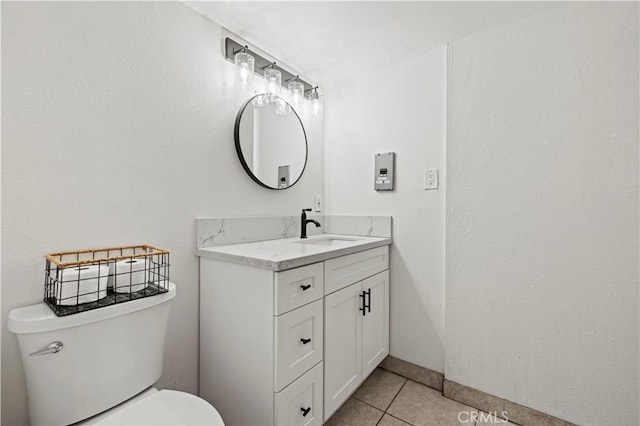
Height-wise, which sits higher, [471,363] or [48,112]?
[48,112]

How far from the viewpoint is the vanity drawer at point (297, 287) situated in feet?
3.63

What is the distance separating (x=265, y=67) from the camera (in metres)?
1.77

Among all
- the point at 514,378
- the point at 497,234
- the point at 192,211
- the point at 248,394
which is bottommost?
the point at 514,378

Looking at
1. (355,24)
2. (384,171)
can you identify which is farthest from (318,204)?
(355,24)

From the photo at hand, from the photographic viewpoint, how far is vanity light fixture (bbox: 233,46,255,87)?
1587 millimetres

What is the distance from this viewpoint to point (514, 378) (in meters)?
1.52

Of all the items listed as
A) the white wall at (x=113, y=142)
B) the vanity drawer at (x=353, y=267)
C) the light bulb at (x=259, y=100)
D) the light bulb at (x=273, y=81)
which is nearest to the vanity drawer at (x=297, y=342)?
the vanity drawer at (x=353, y=267)

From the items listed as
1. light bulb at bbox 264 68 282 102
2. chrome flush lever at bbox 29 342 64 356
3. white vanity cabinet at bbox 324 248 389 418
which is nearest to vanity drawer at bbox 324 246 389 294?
white vanity cabinet at bbox 324 248 389 418

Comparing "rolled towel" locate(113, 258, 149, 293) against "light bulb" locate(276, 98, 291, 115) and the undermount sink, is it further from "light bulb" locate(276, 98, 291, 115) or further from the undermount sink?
"light bulb" locate(276, 98, 291, 115)

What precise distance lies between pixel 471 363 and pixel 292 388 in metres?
1.08

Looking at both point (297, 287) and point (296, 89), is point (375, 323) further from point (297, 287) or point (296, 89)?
point (296, 89)

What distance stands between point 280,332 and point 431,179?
1291 mm

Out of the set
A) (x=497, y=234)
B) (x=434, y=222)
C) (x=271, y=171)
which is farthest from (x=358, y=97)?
(x=497, y=234)

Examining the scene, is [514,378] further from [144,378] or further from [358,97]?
[358,97]
